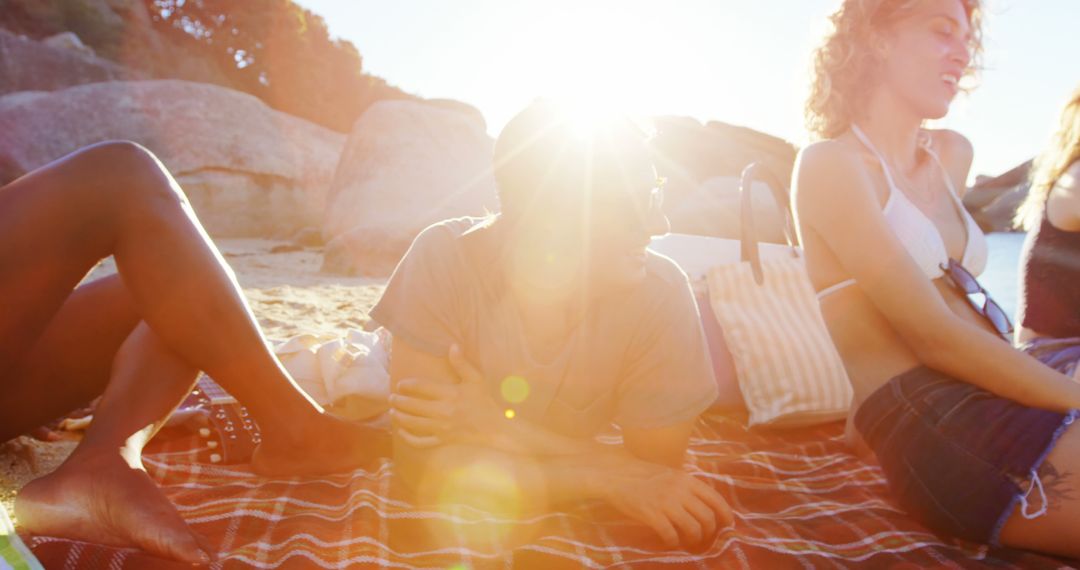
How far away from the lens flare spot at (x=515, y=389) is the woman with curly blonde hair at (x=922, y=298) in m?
1.06

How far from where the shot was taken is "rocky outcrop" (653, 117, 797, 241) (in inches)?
225

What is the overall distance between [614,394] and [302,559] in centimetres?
86

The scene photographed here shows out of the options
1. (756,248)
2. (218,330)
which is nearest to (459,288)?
(218,330)

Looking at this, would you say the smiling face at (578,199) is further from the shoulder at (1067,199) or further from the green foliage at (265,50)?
the green foliage at (265,50)

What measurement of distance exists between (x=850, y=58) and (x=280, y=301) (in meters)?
4.01

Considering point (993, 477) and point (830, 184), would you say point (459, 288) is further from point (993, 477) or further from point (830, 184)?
point (993, 477)

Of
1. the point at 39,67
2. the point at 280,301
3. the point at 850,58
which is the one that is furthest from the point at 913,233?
the point at 39,67

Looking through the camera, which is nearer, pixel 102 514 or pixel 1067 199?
pixel 102 514

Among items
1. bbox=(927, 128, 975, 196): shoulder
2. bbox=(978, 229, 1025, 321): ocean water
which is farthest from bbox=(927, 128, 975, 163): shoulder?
bbox=(978, 229, 1025, 321): ocean water

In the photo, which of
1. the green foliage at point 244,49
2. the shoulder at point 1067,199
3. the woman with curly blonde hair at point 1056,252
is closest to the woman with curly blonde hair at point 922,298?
the woman with curly blonde hair at point 1056,252

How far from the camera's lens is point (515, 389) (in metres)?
1.88

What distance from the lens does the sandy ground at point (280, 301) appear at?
212cm

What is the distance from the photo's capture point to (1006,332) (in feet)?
7.39

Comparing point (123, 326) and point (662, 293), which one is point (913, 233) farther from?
point (123, 326)
